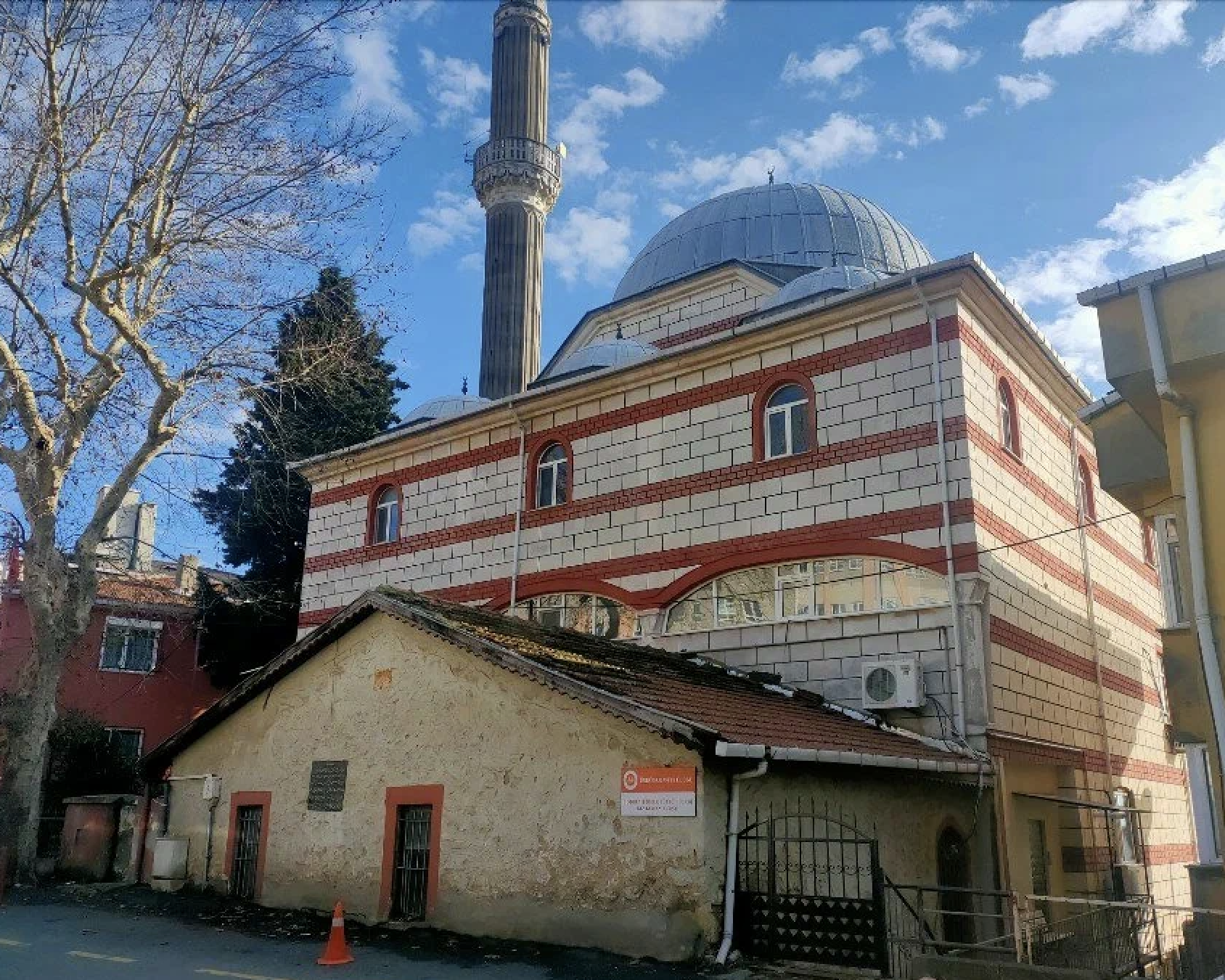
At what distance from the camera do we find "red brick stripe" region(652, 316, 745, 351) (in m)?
22.1

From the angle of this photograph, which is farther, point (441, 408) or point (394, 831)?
point (441, 408)

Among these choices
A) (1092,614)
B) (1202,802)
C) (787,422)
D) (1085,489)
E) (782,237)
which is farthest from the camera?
(782,237)

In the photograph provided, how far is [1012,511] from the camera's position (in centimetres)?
1559

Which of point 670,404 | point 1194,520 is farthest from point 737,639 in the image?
point 1194,520

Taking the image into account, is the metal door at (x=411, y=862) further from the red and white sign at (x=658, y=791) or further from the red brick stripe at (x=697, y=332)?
the red brick stripe at (x=697, y=332)

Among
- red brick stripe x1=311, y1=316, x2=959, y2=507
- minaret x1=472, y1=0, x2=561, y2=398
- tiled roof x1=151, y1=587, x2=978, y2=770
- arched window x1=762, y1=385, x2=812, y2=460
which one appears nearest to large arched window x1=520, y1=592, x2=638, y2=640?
tiled roof x1=151, y1=587, x2=978, y2=770

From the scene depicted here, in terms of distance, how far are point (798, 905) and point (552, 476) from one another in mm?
10474

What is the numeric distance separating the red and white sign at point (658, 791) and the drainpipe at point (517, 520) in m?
8.34

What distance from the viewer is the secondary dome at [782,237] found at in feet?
80.4

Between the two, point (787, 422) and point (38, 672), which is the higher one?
point (787, 422)

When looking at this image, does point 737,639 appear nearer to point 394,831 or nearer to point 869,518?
point 869,518

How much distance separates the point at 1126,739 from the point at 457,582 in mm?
11563

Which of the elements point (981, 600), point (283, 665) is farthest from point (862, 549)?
point (283, 665)

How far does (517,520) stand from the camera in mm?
19344
